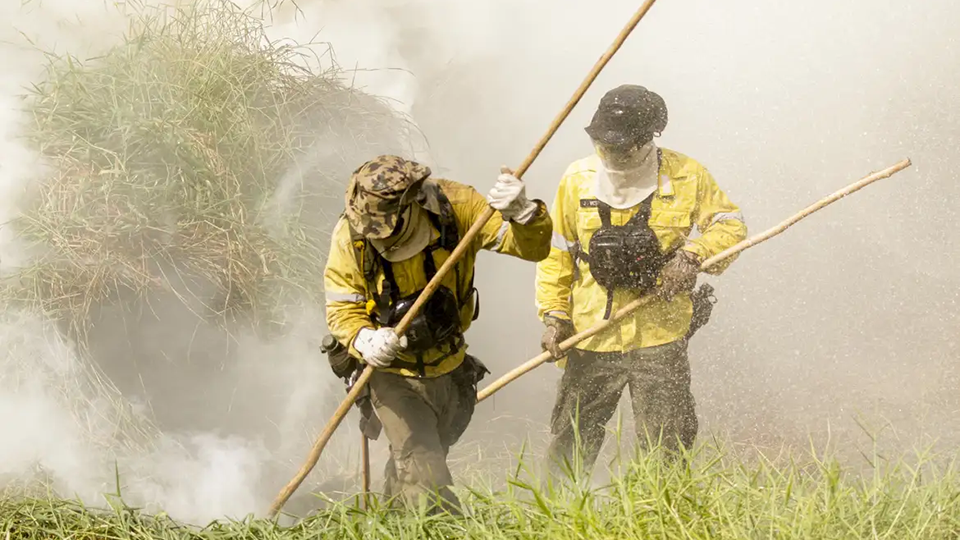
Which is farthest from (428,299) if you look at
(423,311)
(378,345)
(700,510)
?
(700,510)

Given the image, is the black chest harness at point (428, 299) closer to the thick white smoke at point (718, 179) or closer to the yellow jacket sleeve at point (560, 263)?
the yellow jacket sleeve at point (560, 263)

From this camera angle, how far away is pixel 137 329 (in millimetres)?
7055

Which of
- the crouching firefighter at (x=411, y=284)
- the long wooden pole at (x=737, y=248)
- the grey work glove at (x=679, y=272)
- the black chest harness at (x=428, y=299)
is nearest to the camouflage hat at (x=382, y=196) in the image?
the crouching firefighter at (x=411, y=284)

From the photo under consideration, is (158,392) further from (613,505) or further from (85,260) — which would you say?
(613,505)

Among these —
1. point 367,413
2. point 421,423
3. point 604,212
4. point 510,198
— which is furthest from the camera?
point 604,212

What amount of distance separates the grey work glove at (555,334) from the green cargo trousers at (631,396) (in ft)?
0.46

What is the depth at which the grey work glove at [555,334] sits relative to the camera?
5.67m

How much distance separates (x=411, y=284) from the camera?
4922 mm

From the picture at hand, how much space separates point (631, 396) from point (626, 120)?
4.23ft

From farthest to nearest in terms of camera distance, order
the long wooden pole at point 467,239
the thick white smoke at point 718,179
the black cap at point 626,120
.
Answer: the thick white smoke at point 718,179 → the black cap at point 626,120 → the long wooden pole at point 467,239

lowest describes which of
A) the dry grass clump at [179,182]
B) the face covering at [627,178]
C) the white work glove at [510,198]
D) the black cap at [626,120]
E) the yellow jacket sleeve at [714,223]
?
the yellow jacket sleeve at [714,223]

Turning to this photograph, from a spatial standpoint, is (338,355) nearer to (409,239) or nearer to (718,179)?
(409,239)

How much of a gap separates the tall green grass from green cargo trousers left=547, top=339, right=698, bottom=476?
2.72 ft

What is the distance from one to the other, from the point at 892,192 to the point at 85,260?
690cm
